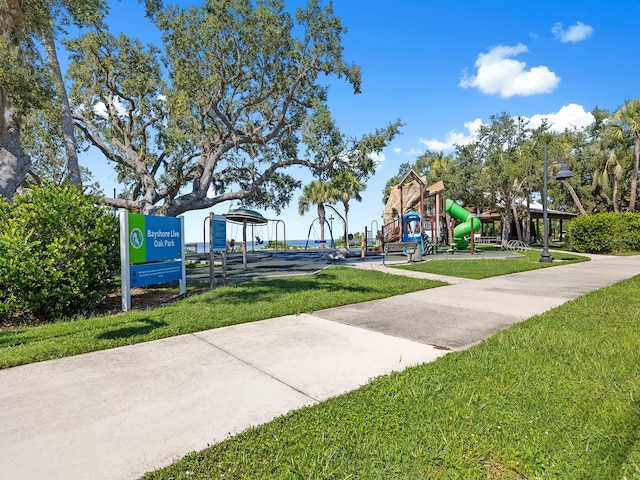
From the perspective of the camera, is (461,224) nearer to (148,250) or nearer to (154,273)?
(154,273)

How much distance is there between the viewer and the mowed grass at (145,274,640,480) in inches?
79.2

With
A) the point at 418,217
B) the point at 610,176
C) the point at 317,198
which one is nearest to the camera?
the point at 418,217

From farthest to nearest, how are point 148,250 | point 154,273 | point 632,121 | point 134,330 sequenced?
point 632,121, point 154,273, point 148,250, point 134,330

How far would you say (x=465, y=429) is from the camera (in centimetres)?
238

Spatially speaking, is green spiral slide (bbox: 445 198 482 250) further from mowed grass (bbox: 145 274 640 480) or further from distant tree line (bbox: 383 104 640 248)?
mowed grass (bbox: 145 274 640 480)

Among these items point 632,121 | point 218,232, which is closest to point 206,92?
point 218,232

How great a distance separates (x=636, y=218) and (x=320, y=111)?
1947cm

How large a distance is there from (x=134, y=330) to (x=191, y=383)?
229cm

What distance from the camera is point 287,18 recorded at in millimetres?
14180

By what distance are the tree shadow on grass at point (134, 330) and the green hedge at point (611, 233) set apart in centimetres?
2376

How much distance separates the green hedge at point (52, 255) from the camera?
5562 millimetres

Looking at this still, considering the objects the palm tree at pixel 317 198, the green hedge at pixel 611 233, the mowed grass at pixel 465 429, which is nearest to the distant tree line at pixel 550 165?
the green hedge at pixel 611 233

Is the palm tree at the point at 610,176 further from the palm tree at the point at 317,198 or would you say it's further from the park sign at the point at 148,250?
the park sign at the point at 148,250

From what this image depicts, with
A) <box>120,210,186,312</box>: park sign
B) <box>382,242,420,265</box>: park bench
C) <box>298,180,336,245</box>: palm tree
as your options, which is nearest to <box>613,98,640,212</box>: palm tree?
<box>382,242,420,265</box>: park bench
